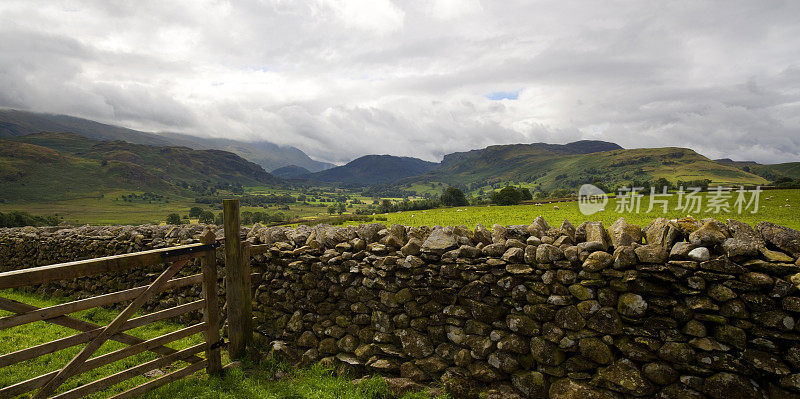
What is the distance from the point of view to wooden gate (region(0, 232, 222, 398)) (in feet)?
13.5

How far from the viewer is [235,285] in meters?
6.50

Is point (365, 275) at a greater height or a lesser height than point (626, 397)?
greater

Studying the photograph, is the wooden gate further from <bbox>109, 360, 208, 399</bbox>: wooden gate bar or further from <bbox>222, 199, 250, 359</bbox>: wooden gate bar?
<bbox>222, 199, 250, 359</bbox>: wooden gate bar

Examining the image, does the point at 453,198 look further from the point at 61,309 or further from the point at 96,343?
the point at 61,309

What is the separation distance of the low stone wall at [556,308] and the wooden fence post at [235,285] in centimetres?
66

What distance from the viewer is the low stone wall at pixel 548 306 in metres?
3.91

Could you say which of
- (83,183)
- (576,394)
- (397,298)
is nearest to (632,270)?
(576,394)

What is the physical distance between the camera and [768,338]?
3.82 meters

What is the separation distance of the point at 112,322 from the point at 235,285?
2079 mm

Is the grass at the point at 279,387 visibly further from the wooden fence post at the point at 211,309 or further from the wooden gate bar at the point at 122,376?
the wooden gate bar at the point at 122,376

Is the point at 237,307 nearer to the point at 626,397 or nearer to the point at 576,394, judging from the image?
the point at 576,394

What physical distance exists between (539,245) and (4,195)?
25432cm

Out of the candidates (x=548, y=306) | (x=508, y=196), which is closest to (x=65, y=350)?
(x=548, y=306)

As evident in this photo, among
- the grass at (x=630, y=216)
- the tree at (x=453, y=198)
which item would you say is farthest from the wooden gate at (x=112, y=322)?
the tree at (x=453, y=198)
